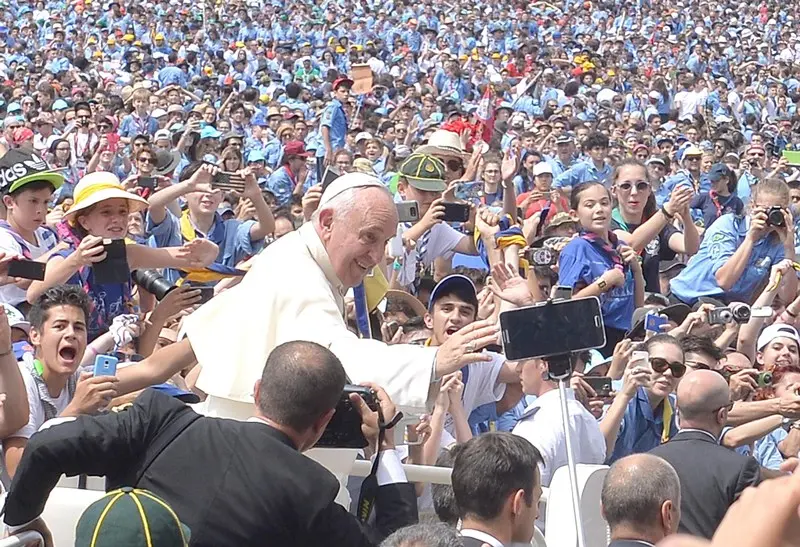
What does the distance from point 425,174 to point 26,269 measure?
132 inches

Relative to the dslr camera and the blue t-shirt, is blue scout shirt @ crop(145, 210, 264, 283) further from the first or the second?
the dslr camera

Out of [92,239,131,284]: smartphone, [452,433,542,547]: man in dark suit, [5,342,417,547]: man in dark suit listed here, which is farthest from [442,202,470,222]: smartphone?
[5,342,417,547]: man in dark suit

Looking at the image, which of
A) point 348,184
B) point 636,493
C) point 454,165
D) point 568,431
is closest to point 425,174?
point 454,165

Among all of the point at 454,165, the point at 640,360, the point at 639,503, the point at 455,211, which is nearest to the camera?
the point at 639,503

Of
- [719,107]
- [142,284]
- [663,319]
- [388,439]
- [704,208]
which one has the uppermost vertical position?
[388,439]

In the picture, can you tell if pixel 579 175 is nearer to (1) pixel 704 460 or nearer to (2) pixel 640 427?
(2) pixel 640 427

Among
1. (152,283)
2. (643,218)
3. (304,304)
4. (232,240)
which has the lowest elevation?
(643,218)

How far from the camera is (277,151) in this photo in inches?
575

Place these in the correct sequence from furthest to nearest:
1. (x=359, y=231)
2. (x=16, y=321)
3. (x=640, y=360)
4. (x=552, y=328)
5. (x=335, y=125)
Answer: (x=335, y=125)
(x=16, y=321)
(x=640, y=360)
(x=359, y=231)
(x=552, y=328)

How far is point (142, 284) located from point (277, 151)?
352 inches

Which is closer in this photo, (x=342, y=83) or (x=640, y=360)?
(x=640, y=360)

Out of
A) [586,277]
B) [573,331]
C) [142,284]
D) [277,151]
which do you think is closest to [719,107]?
[277,151]

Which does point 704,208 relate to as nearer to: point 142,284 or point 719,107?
point 142,284

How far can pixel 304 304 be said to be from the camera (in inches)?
146
